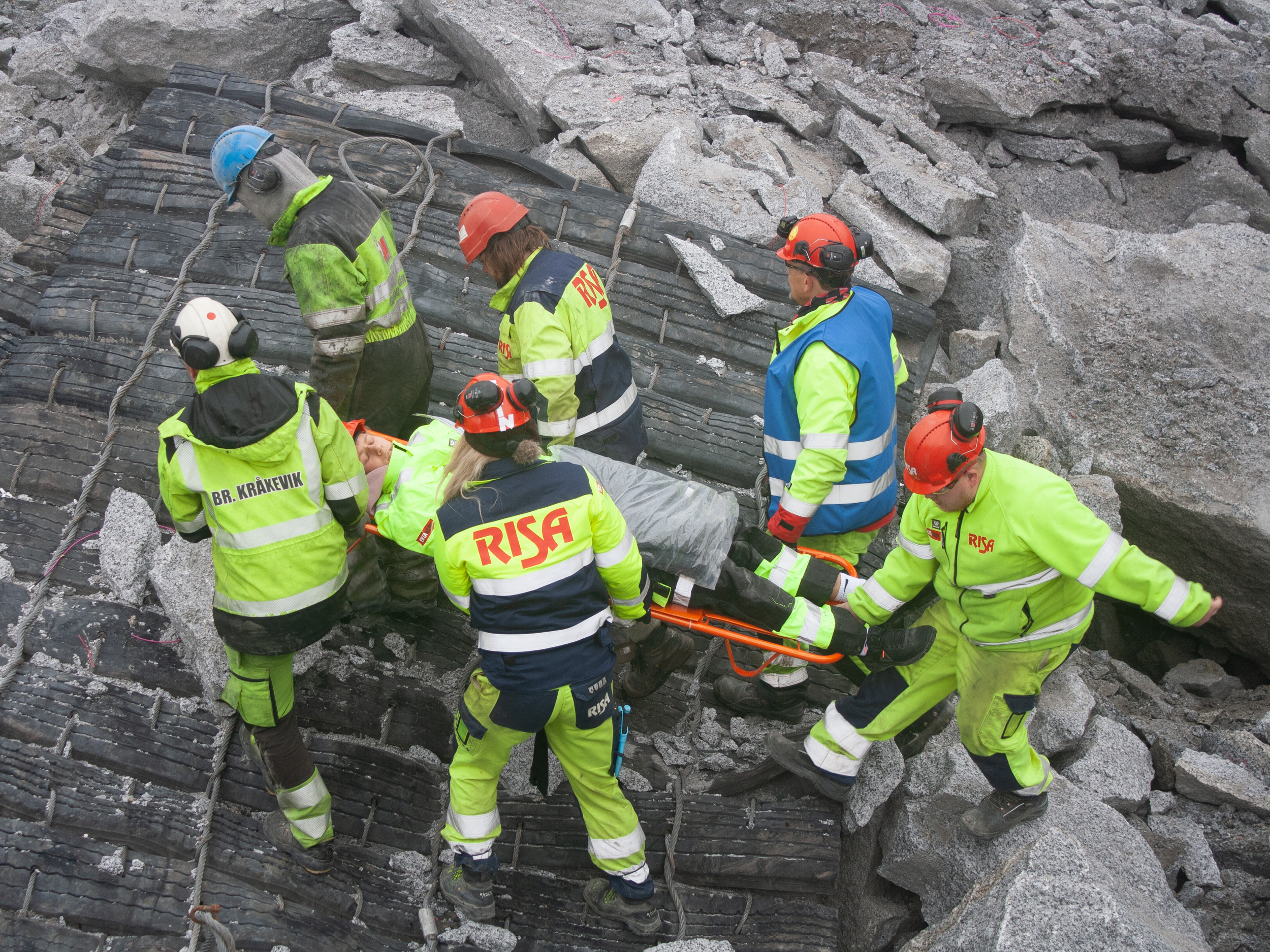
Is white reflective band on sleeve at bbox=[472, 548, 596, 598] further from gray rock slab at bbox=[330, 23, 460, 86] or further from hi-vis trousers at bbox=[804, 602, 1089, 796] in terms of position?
gray rock slab at bbox=[330, 23, 460, 86]

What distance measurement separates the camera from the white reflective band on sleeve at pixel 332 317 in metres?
3.60

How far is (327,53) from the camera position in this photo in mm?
7258

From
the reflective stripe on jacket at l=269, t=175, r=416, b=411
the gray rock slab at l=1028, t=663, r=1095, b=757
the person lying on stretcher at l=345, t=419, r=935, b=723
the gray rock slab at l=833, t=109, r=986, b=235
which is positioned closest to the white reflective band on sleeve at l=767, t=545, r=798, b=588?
the person lying on stretcher at l=345, t=419, r=935, b=723

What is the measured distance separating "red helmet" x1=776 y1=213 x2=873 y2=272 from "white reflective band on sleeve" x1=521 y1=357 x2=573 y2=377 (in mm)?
969

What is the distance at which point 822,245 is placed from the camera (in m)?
3.47

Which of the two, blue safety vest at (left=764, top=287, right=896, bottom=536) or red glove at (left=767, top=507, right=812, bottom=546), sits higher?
blue safety vest at (left=764, top=287, right=896, bottom=536)

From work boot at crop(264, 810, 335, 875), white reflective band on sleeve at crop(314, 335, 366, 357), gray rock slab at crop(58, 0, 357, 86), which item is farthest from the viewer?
gray rock slab at crop(58, 0, 357, 86)

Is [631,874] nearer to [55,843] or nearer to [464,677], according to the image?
[464,677]

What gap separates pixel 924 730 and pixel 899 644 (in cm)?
86

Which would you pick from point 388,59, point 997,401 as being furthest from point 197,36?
point 997,401

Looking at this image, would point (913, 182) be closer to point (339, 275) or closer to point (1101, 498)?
point (1101, 498)

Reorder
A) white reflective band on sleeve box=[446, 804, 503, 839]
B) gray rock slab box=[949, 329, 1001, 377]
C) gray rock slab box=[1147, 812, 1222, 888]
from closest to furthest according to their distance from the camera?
1. white reflective band on sleeve box=[446, 804, 503, 839]
2. gray rock slab box=[1147, 812, 1222, 888]
3. gray rock slab box=[949, 329, 1001, 377]

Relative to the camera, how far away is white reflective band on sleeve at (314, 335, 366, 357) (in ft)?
12.0

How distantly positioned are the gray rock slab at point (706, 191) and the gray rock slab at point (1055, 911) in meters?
3.81
